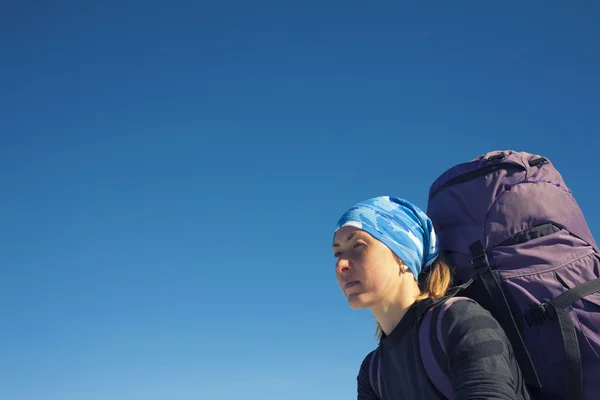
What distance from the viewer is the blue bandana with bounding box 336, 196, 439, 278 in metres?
5.52

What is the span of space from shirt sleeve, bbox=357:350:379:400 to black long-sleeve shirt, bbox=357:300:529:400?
0.74m

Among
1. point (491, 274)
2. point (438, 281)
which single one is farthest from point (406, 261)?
point (491, 274)

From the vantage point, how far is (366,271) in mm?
5426

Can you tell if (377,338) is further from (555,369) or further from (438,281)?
(555,369)

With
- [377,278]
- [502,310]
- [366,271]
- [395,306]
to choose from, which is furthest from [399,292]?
[502,310]

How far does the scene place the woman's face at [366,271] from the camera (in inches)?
213

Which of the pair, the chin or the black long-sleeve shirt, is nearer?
the black long-sleeve shirt

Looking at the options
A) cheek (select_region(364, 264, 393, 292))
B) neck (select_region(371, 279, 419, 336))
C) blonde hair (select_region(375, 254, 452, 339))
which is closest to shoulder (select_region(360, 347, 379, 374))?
blonde hair (select_region(375, 254, 452, 339))

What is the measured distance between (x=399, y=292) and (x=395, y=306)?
0.45 ft

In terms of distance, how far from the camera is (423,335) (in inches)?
193

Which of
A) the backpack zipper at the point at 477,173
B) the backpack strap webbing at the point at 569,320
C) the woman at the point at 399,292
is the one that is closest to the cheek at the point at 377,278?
the woman at the point at 399,292

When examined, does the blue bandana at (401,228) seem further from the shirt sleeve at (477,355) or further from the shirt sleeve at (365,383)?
the shirt sleeve at (365,383)

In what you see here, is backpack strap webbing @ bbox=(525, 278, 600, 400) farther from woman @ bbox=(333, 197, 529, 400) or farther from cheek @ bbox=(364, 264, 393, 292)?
cheek @ bbox=(364, 264, 393, 292)

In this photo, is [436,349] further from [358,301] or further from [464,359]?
[358,301]
